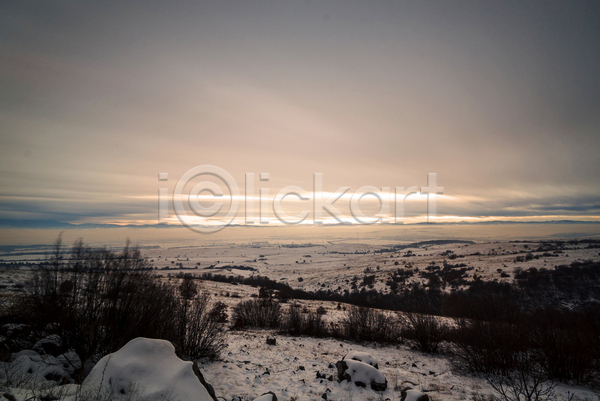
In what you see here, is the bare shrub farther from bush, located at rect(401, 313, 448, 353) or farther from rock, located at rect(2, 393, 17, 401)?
bush, located at rect(401, 313, 448, 353)

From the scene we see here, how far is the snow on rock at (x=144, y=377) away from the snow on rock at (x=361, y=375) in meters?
8.55

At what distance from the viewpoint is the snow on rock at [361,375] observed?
11.9 metres

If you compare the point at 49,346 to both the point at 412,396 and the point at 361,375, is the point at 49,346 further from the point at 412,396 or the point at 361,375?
the point at 412,396

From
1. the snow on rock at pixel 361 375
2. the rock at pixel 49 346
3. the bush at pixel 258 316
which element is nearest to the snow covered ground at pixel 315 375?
the snow on rock at pixel 361 375

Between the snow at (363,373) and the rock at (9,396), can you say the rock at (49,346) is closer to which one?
the rock at (9,396)

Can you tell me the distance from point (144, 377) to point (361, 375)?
33.1ft

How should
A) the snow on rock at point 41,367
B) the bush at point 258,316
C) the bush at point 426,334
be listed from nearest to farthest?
1. the snow on rock at point 41,367
2. the bush at point 426,334
3. the bush at point 258,316

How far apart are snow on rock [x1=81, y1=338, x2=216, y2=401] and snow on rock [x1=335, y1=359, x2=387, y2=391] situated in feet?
28.0

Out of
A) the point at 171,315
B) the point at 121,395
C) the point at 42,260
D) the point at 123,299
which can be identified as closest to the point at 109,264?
the point at 123,299

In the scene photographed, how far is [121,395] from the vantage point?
572cm

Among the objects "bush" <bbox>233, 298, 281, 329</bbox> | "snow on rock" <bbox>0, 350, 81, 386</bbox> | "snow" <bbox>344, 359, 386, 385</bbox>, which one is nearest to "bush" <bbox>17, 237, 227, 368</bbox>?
"snow on rock" <bbox>0, 350, 81, 386</bbox>

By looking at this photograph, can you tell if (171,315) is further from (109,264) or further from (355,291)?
(355,291)

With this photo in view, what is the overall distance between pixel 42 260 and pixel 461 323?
24.3 meters

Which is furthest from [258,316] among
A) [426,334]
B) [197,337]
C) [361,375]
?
[361,375]
